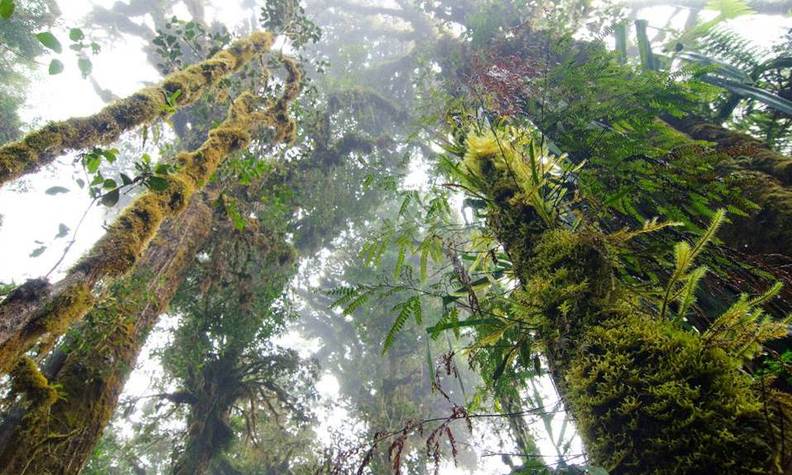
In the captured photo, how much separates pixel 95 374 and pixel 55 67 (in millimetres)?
4001

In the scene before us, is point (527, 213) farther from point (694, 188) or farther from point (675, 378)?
point (694, 188)

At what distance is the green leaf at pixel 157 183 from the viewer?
2.89 metres

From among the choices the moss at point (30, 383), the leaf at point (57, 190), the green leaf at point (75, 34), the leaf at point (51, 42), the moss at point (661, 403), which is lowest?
the moss at point (661, 403)

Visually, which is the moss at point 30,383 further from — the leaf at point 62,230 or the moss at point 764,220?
the moss at point 764,220

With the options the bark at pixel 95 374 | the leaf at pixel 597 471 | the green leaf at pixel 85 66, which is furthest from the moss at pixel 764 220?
the bark at pixel 95 374

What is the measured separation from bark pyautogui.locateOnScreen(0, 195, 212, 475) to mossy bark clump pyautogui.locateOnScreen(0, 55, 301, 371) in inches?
47.7

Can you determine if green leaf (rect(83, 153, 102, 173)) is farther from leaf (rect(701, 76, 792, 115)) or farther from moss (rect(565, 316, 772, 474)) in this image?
leaf (rect(701, 76, 792, 115))

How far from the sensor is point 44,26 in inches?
448

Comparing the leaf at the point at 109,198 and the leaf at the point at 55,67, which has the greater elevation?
the leaf at the point at 55,67

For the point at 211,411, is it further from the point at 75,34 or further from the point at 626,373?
the point at 626,373

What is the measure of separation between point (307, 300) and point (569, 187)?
71.4 ft

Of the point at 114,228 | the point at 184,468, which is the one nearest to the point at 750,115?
the point at 114,228

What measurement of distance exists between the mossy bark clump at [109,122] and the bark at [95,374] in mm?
2201

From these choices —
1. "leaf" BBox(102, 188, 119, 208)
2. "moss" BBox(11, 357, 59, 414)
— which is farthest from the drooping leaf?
"moss" BBox(11, 357, 59, 414)
